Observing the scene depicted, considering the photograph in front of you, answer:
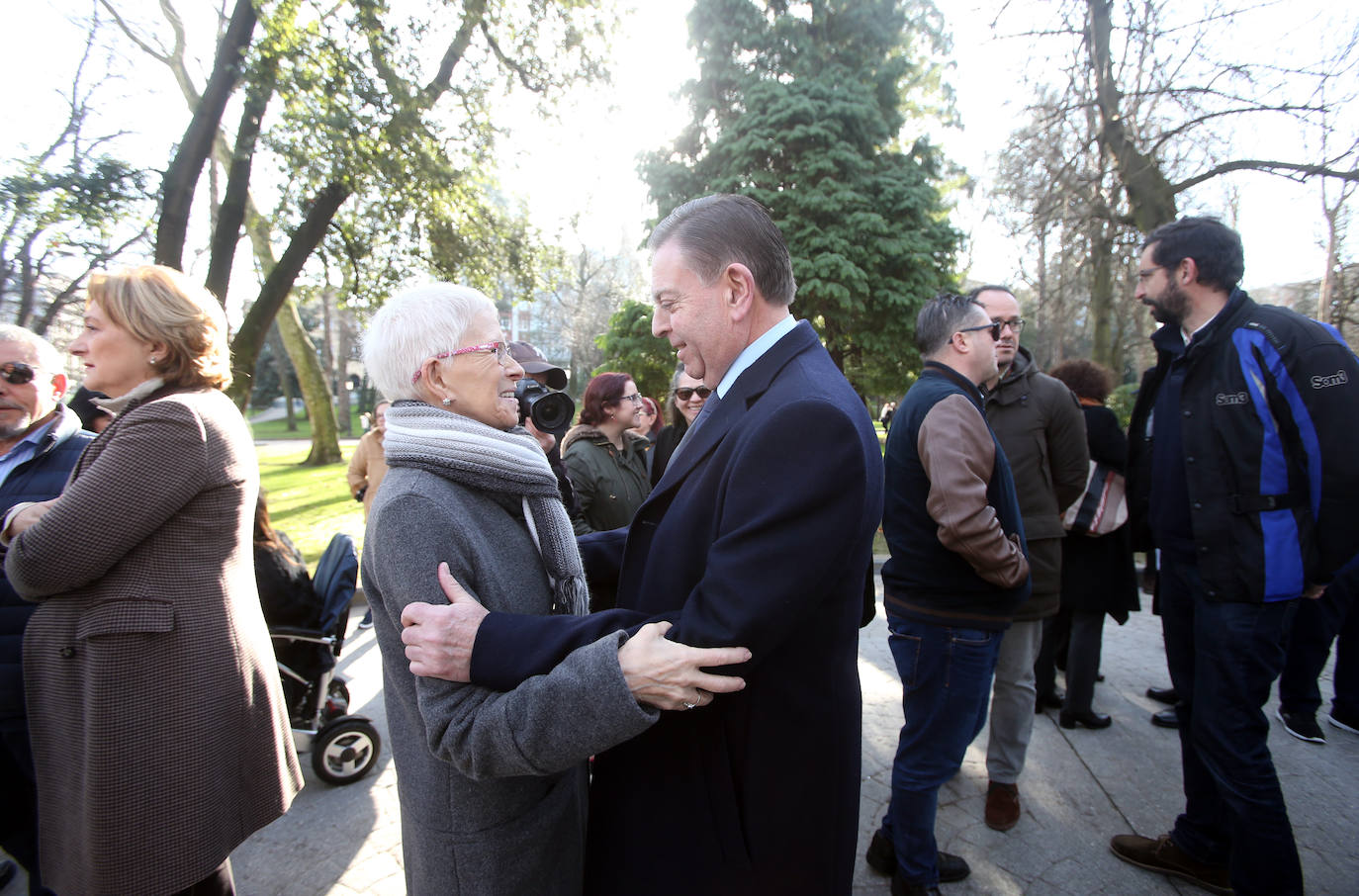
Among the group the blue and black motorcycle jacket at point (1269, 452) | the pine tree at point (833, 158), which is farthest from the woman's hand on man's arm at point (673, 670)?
the pine tree at point (833, 158)

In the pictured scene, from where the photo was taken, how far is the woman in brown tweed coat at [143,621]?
1757mm

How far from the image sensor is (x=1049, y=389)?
11.2 feet

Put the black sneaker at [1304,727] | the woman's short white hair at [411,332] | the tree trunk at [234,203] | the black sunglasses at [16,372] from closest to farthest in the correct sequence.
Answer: the woman's short white hair at [411,332] → the black sunglasses at [16,372] → the black sneaker at [1304,727] → the tree trunk at [234,203]

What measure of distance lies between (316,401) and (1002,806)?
20404 millimetres

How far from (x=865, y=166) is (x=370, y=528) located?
12860 millimetres

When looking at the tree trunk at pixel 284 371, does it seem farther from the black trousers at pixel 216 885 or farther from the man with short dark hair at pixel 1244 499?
the man with short dark hair at pixel 1244 499

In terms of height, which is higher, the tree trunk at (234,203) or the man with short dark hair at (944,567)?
the tree trunk at (234,203)

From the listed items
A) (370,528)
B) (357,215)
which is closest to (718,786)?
(370,528)

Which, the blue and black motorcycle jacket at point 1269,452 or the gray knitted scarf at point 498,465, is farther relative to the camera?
the blue and black motorcycle jacket at point 1269,452

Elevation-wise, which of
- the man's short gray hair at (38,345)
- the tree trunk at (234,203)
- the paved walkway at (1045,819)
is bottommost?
the paved walkway at (1045,819)

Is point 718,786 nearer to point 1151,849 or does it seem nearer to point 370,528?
point 370,528

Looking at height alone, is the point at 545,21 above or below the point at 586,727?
above

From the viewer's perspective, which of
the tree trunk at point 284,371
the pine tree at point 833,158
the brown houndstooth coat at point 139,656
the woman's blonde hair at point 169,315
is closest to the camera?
the brown houndstooth coat at point 139,656

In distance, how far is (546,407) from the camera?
1.87 m
